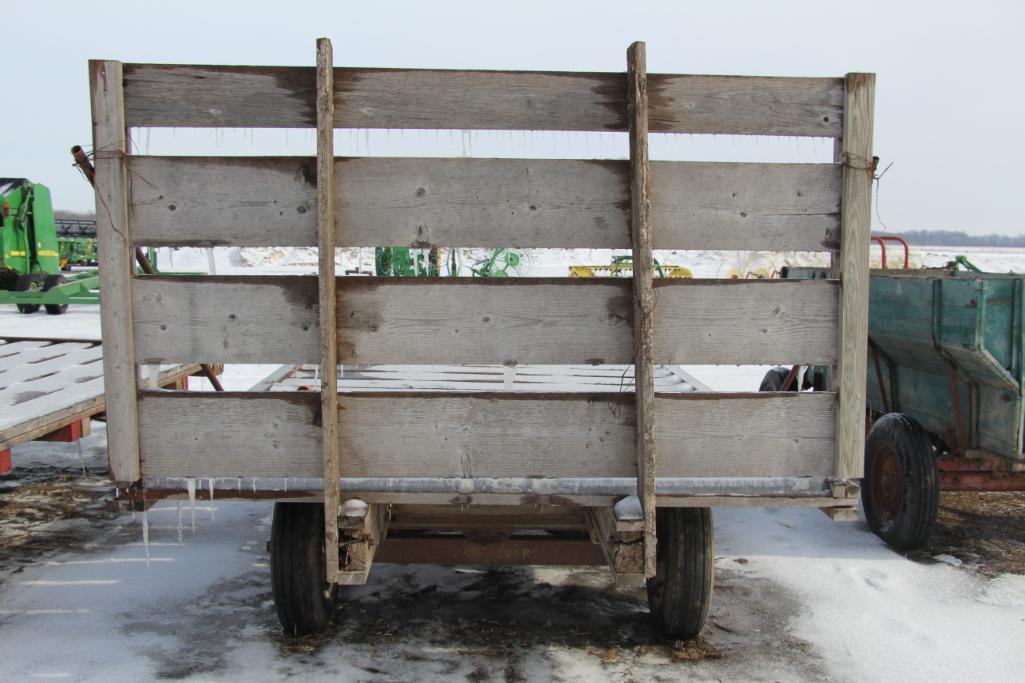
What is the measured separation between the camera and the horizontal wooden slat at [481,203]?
303 cm

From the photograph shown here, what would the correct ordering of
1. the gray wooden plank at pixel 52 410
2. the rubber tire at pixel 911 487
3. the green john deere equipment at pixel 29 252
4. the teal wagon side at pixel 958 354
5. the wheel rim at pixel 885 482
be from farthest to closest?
the green john deere equipment at pixel 29 252, the wheel rim at pixel 885 482, the rubber tire at pixel 911 487, the teal wagon side at pixel 958 354, the gray wooden plank at pixel 52 410

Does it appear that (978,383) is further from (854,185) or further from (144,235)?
(144,235)

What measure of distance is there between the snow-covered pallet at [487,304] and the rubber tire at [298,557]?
2.30 feet

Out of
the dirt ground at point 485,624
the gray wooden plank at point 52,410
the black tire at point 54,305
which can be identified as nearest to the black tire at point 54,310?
the black tire at point 54,305

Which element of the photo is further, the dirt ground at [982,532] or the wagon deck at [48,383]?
the dirt ground at [982,532]

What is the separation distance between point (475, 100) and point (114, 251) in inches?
56.9

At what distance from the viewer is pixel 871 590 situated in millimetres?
4695

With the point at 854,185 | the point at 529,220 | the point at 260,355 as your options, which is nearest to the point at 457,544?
the point at 260,355

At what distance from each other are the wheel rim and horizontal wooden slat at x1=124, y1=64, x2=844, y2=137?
3229mm

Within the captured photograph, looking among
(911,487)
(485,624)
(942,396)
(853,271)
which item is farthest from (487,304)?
(942,396)

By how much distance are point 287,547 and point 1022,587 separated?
4.15 meters

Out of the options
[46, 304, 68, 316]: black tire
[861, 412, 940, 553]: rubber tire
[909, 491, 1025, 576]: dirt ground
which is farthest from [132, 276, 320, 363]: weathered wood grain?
[46, 304, 68, 316]: black tire

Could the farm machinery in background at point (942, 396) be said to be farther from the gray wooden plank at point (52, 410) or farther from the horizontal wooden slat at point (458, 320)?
the gray wooden plank at point (52, 410)

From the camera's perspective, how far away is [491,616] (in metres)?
4.27
